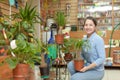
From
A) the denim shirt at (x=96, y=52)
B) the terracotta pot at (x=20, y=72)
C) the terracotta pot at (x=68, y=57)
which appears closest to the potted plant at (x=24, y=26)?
the terracotta pot at (x=20, y=72)

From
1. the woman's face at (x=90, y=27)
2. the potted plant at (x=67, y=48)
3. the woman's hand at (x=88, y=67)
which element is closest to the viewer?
the woman's hand at (x=88, y=67)

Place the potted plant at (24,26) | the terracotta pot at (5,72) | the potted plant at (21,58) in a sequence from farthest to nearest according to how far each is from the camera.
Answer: the potted plant at (24,26), the terracotta pot at (5,72), the potted plant at (21,58)

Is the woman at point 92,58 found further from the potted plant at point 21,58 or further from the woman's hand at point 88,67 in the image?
the potted plant at point 21,58

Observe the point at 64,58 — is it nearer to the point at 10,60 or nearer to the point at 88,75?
the point at 88,75

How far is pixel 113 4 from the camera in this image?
7699 millimetres

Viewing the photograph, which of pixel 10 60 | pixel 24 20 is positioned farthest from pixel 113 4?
pixel 10 60

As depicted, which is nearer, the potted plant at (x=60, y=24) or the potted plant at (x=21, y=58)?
the potted plant at (x=21, y=58)

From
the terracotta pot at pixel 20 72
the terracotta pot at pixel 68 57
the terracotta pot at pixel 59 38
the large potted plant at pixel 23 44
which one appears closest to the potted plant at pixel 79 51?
the terracotta pot at pixel 59 38

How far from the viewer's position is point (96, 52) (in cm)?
312

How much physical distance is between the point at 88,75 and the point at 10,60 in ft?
4.86

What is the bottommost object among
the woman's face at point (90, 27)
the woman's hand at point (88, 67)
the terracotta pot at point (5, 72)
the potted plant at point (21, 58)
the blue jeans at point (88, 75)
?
the blue jeans at point (88, 75)

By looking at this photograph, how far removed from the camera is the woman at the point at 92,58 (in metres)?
3.02

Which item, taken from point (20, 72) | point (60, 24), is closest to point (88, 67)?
point (60, 24)

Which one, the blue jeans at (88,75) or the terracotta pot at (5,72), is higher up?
the terracotta pot at (5,72)
